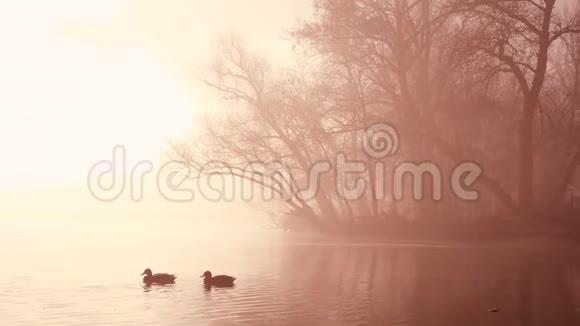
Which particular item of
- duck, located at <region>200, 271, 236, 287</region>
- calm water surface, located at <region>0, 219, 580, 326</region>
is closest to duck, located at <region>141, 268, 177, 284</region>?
calm water surface, located at <region>0, 219, 580, 326</region>

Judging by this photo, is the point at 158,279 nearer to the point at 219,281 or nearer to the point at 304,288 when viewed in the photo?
the point at 219,281

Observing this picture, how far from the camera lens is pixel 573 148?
35.2 meters

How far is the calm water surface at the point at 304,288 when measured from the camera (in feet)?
45.0

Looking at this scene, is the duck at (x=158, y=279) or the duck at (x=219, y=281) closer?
the duck at (x=219, y=281)

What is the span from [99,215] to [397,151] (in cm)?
7093

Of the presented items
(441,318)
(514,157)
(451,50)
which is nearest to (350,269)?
(441,318)

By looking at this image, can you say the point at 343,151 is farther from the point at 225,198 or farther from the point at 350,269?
the point at 350,269

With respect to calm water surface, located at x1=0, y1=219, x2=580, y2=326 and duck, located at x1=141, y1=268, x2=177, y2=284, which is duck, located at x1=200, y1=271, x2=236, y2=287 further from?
duck, located at x1=141, y1=268, x2=177, y2=284

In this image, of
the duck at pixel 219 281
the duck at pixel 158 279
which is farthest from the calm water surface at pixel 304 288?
the duck at pixel 158 279

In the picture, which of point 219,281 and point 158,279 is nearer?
point 219,281

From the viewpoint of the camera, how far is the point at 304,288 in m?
18.0

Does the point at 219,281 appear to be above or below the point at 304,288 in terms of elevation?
above

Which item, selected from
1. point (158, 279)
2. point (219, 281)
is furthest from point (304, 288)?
point (158, 279)

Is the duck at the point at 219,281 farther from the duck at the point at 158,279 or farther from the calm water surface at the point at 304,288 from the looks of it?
the duck at the point at 158,279
